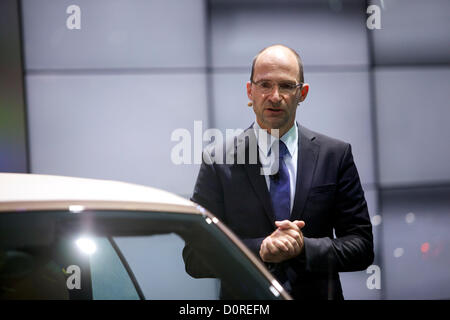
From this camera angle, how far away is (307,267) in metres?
1.94

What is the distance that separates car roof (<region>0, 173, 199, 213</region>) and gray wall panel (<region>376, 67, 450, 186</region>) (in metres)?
2.84

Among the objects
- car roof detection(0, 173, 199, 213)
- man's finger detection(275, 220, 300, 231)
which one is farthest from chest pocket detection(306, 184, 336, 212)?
car roof detection(0, 173, 199, 213)

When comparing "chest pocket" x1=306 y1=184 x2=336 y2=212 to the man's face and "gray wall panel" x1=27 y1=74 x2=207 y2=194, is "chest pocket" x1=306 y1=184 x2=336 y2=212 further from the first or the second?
"gray wall panel" x1=27 y1=74 x2=207 y2=194

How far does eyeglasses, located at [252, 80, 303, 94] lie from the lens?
2166 millimetres

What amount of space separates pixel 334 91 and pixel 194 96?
115 centimetres

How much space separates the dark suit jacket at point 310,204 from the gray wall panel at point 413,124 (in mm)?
→ 2028

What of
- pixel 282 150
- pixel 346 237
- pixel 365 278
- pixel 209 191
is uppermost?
pixel 282 150

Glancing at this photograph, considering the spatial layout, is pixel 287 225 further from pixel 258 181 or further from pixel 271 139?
pixel 271 139

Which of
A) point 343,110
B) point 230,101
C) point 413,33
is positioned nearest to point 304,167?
point 230,101

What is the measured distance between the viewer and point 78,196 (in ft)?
4.87

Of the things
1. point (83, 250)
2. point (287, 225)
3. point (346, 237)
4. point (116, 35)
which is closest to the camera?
point (83, 250)

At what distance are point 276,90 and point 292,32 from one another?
1927 millimetres

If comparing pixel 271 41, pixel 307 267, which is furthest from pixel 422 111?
pixel 307 267

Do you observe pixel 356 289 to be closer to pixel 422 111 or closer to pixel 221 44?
pixel 422 111
